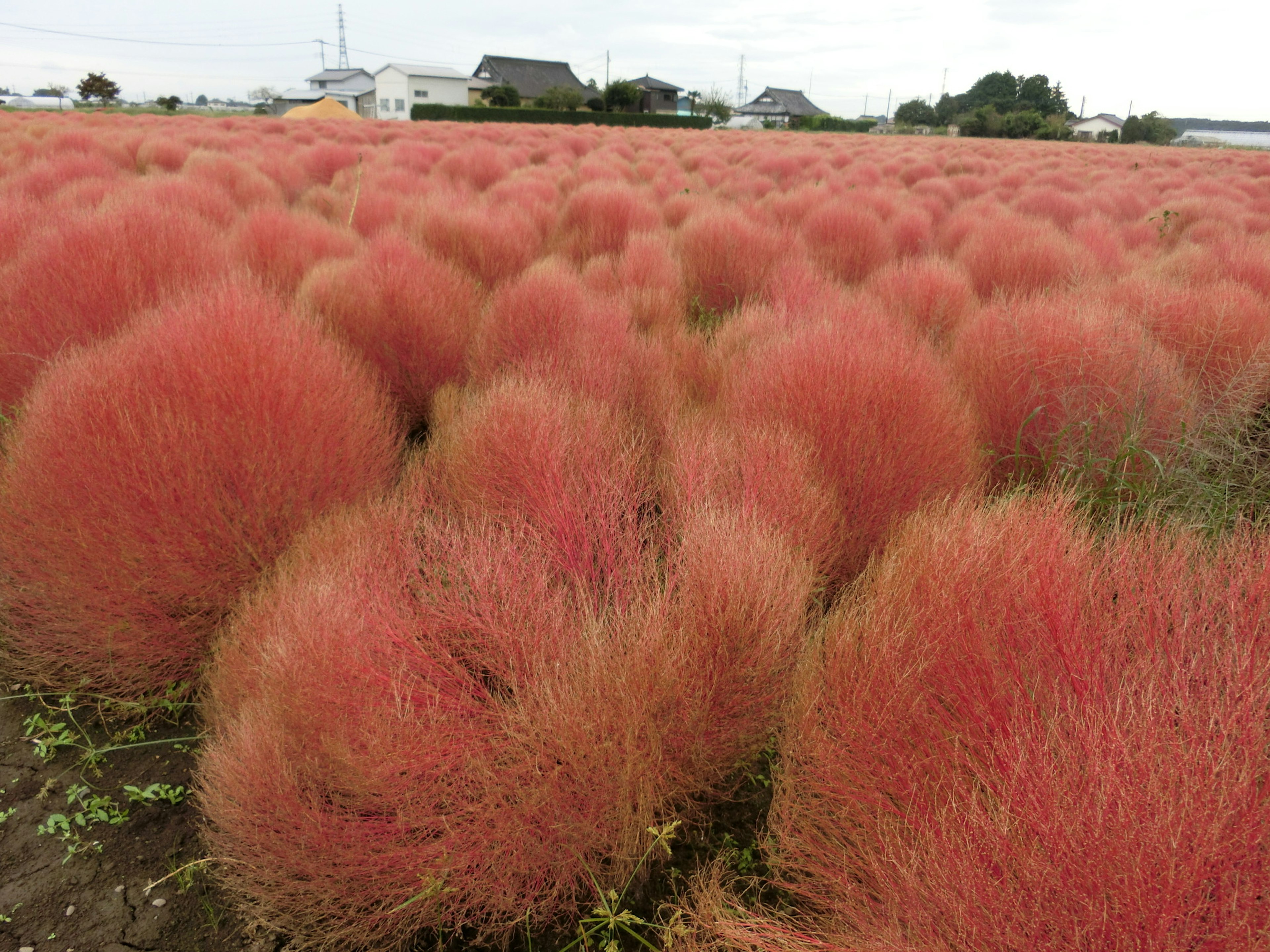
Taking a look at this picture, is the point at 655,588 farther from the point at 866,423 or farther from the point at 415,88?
the point at 415,88

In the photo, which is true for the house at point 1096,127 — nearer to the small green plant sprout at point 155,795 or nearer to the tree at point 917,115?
the tree at point 917,115

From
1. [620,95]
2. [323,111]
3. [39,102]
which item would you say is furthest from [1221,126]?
[39,102]

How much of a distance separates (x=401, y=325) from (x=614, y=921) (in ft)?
8.95

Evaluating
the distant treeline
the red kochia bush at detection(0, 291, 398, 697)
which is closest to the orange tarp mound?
the red kochia bush at detection(0, 291, 398, 697)

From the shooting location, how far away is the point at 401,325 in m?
3.26

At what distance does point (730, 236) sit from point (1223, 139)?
54.5 metres

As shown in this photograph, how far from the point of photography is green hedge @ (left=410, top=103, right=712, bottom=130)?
28500mm

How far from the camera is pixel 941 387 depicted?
8.02 feet

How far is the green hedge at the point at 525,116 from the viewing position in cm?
2850

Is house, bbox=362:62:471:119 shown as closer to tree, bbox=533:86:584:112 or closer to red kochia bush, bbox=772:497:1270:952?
tree, bbox=533:86:584:112

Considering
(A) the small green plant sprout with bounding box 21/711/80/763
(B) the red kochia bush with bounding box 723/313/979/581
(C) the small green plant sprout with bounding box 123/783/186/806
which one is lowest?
(C) the small green plant sprout with bounding box 123/783/186/806

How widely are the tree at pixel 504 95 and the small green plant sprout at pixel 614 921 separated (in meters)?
39.6

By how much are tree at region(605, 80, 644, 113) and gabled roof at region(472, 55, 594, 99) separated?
32.3ft

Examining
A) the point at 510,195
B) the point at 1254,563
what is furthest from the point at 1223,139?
the point at 1254,563
